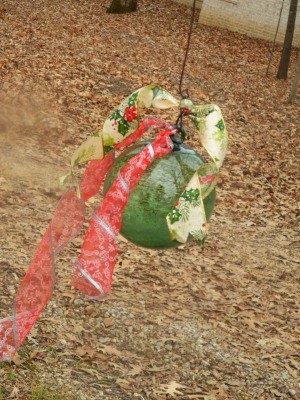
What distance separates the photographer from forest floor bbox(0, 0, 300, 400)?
6.45 metres

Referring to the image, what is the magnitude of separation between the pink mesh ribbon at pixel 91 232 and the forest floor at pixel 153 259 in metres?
1.01

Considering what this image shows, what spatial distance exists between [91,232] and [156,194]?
0.66 m

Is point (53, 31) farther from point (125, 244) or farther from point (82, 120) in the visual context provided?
point (125, 244)

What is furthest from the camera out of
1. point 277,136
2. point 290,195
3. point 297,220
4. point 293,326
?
point 277,136

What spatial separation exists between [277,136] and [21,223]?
6.65m

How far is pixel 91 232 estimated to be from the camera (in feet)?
13.6

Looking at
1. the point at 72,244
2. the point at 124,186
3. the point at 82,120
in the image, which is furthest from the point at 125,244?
the point at 124,186

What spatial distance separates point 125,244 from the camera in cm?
876

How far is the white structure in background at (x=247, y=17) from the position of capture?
72.5ft

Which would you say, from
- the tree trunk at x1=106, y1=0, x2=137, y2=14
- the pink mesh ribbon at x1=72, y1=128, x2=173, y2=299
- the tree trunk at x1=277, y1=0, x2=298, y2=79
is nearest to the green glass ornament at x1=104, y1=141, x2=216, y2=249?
the pink mesh ribbon at x1=72, y1=128, x2=173, y2=299

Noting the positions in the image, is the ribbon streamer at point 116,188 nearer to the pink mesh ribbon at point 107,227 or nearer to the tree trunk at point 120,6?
the pink mesh ribbon at point 107,227

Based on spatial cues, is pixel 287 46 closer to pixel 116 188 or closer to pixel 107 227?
pixel 107 227

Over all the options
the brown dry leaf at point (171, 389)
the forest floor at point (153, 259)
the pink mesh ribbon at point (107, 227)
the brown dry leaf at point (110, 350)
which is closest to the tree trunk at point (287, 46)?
the forest floor at point (153, 259)

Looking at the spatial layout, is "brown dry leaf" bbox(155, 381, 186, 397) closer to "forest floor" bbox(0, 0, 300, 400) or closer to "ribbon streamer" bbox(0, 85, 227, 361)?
"forest floor" bbox(0, 0, 300, 400)
